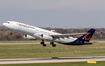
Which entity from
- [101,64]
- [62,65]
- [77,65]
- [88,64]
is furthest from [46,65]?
[101,64]

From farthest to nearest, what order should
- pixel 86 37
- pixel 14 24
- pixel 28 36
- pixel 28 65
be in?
pixel 86 37
pixel 28 36
pixel 14 24
pixel 28 65

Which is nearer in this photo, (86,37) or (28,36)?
(28,36)

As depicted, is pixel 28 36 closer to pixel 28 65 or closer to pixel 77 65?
pixel 28 65

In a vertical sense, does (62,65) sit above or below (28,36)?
below

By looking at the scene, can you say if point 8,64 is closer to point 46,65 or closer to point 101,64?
point 46,65

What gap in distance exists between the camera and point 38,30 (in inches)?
2810

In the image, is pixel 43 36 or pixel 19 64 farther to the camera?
pixel 43 36

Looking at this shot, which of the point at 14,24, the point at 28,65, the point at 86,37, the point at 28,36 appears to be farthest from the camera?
the point at 86,37

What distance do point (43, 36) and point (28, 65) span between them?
14297 mm

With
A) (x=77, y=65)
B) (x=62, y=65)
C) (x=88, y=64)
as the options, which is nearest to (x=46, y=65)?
(x=62, y=65)

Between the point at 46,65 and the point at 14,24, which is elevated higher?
the point at 14,24

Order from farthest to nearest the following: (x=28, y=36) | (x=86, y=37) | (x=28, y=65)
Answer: (x=86, y=37), (x=28, y=36), (x=28, y=65)

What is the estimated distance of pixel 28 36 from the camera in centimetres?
7606

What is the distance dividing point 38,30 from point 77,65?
19.6 metres
